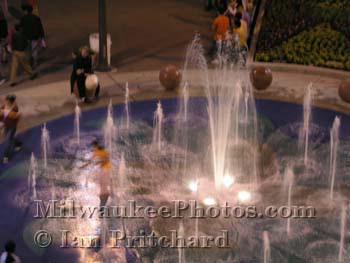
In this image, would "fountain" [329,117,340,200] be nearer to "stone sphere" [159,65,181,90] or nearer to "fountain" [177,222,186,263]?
"fountain" [177,222,186,263]

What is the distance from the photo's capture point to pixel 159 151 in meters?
13.6

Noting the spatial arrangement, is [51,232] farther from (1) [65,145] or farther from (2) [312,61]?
(2) [312,61]

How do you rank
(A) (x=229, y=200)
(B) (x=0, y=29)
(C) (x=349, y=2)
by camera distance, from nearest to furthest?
(A) (x=229, y=200)
(B) (x=0, y=29)
(C) (x=349, y=2)

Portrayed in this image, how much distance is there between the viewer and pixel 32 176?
12516 millimetres

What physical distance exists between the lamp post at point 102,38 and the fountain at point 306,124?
514 centimetres

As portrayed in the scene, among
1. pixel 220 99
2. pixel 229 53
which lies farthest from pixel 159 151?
pixel 229 53

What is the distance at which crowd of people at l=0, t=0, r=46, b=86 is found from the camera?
55.0 feet

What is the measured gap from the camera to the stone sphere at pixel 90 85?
51.6 feet

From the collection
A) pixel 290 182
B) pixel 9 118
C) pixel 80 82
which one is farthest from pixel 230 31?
pixel 9 118

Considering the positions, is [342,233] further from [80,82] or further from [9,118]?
[80,82]

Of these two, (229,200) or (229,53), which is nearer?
(229,200)

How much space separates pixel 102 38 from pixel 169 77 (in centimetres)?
243

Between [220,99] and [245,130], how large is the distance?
6.28ft

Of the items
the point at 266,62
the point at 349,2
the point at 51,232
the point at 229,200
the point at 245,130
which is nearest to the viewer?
the point at 51,232
